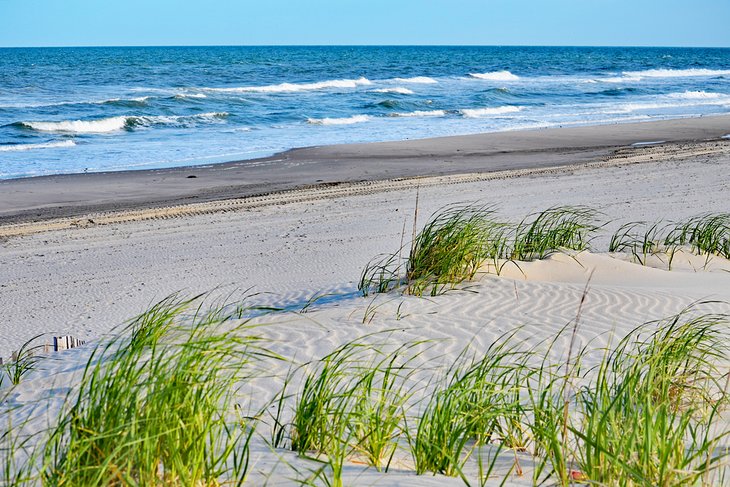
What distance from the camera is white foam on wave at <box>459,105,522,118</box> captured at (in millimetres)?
31672

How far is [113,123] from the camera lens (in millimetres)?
26516

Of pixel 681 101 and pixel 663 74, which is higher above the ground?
pixel 663 74

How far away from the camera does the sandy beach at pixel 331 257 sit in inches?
206

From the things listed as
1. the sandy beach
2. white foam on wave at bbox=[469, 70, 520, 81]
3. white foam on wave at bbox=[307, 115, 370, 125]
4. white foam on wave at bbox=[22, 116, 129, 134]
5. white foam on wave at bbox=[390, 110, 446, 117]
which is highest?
white foam on wave at bbox=[469, 70, 520, 81]

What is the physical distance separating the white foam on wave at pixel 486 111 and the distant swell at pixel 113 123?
9238 mm

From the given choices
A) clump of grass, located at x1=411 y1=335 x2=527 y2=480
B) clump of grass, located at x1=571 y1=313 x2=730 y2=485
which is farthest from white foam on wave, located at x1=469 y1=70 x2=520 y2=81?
clump of grass, located at x1=411 y1=335 x2=527 y2=480

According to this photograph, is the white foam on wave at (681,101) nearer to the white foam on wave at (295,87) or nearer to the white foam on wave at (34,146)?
the white foam on wave at (295,87)

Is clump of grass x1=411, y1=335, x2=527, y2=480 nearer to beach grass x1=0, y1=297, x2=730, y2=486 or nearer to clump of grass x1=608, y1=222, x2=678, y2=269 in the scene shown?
beach grass x1=0, y1=297, x2=730, y2=486

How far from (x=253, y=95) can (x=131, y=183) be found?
22.8 m

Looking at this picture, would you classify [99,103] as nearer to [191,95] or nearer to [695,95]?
[191,95]

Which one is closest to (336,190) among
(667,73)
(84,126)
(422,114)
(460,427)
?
(460,427)

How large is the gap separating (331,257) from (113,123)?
19.5 m

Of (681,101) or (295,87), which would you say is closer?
(681,101)

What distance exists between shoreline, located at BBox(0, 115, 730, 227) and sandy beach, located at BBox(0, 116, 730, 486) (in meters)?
0.08
